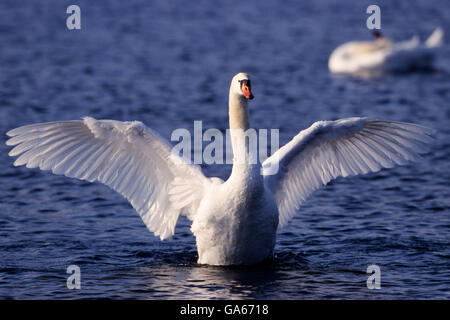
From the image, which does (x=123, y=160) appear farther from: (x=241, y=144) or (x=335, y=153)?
(x=335, y=153)

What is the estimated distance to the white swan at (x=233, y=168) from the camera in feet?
34.6

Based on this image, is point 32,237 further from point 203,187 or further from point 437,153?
point 437,153

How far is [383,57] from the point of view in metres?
26.6

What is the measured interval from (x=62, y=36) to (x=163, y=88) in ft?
27.0

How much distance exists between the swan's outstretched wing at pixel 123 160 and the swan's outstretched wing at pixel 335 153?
1169 mm

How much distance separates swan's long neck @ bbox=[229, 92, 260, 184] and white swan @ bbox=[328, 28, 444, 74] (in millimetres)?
16056

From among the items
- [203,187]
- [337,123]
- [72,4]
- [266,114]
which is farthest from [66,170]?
[72,4]

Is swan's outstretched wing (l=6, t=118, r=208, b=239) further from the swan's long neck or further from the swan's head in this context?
the swan's head

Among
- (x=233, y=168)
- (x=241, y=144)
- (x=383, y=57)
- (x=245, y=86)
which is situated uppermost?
(x=383, y=57)

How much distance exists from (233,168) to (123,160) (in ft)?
5.24

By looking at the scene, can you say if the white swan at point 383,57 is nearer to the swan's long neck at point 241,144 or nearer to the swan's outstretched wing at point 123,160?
the swan's outstretched wing at point 123,160

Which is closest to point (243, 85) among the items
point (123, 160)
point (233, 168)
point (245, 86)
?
point (245, 86)

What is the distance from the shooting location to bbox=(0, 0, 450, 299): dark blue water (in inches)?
430

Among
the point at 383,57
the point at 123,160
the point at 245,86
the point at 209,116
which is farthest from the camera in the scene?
the point at 383,57
